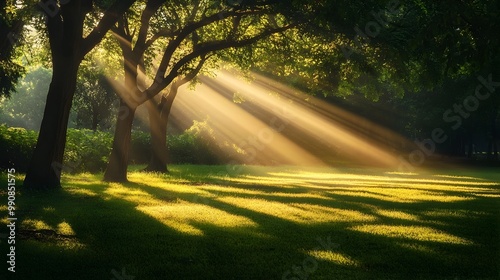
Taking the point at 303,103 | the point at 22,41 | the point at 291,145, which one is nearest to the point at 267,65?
the point at 22,41

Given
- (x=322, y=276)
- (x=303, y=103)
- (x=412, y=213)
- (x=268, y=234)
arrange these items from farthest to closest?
(x=303, y=103), (x=412, y=213), (x=268, y=234), (x=322, y=276)

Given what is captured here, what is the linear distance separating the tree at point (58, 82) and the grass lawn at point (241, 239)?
45.2 inches

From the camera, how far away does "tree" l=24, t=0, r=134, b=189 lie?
17605 mm

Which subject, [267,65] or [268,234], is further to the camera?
[267,65]

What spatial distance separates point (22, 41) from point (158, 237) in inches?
892

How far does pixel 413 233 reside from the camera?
11.6 meters

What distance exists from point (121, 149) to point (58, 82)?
6.80 meters

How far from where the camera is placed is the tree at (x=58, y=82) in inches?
693

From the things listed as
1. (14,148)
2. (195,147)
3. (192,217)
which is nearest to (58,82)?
(192,217)

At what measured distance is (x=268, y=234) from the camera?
429 inches

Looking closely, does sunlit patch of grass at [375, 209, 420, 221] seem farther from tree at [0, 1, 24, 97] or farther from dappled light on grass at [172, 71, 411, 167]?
dappled light on grass at [172, 71, 411, 167]

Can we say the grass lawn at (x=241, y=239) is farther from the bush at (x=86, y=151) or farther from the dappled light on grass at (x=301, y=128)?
the dappled light on grass at (x=301, y=128)

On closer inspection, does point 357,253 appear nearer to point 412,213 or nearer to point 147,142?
point 412,213

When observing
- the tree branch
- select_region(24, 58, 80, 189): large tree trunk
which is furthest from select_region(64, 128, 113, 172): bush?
the tree branch
